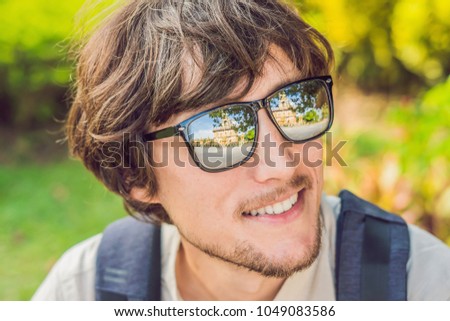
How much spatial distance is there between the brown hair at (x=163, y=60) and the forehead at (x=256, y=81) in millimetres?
12

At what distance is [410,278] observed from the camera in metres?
1.93

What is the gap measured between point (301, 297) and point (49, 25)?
4.00 metres

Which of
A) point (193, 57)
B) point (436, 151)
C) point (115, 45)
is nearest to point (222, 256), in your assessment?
point (193, 57)

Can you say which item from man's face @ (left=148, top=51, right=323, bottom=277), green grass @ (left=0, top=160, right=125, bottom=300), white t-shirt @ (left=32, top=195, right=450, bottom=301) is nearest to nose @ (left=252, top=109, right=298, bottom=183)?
man's face @ (left=148, top=51, right=323, bottom=277)

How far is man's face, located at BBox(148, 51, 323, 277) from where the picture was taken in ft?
6.26

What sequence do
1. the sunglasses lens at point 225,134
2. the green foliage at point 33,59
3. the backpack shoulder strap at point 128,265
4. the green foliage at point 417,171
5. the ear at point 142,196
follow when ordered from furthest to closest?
the green foliage at point 33,59 < the green foliage at point 417,171 < the ear at point 142,196 < the backpack shoulder strap at point 128,265 < the sunglasses lens at point 225,134

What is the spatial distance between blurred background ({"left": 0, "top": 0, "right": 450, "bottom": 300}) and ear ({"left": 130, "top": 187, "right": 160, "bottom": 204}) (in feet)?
4.22

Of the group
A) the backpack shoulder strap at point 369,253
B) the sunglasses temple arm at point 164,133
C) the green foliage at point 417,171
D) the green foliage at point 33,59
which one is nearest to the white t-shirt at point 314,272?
the backpack shoulder strap at point 369,253

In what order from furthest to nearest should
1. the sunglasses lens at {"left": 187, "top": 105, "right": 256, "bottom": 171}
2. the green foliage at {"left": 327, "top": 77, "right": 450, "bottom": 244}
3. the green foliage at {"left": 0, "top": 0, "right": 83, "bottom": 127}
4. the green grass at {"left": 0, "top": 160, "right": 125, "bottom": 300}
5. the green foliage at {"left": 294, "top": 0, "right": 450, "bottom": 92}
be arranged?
the green foliage at {"left": 0, "top": 0, "right": 83, "bottom": 127} < the green foliage at {"left": 294, "top": 0, "right": 450, "bottom": 92} < the green grass at {"left": 0, "top": 160, "right": 125, "bottom": 300} < the green foliage at {"left": 327, "top": 77, "right": 450, "bottom": 244} < the sunglasses lens at {"left": 187, "top": 105, "right": 256, "bottom": 171}

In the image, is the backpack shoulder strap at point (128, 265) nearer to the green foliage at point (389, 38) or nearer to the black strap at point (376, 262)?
the black strap at point (376, 262)

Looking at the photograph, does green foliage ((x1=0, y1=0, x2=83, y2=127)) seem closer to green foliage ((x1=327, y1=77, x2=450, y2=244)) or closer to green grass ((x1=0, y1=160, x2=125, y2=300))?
green grass ((x1=0, y1=160, x2=125, y2=300))

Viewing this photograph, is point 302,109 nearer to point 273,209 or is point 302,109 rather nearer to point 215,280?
point 273,209

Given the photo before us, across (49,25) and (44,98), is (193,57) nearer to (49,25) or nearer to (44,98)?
(49,25)

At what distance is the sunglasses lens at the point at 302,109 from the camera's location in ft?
6.23
